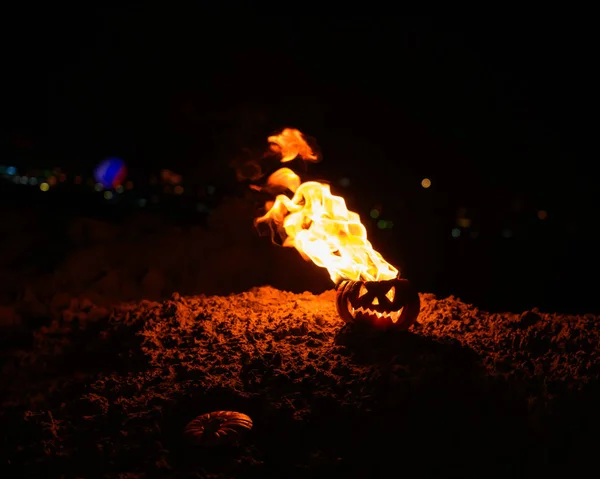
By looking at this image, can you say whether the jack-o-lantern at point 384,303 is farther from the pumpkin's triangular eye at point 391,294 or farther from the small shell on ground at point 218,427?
the small shell on ground at point 218,427

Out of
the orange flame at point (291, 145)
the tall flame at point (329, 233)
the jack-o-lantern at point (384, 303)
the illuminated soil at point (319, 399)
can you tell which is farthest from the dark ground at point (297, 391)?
the orange flame at point (291, 145)

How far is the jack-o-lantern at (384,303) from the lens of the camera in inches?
182

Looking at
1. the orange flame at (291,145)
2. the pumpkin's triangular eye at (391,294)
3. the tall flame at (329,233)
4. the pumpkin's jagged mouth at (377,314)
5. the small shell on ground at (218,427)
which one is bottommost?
the small shell on ground at (218,427)

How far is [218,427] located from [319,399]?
67 centimetres

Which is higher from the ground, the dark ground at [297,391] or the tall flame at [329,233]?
the tall flame at [329,233]

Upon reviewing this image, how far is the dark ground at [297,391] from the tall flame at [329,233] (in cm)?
50

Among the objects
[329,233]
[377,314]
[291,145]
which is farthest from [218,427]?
[291,145]

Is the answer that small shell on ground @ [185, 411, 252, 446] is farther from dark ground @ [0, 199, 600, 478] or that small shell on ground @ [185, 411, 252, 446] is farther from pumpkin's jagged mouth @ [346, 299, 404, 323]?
pumpkin's jagged mouth @ [346, 299, 404, 323]

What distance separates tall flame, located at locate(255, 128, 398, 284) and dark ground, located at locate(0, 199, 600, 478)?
1.64 feet

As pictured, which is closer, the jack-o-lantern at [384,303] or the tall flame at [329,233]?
the jack-o-lantern at [384,303]

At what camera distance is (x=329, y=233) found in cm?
→ 566

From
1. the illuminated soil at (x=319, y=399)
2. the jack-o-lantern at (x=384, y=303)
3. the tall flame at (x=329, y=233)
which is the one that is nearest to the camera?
the illuminated soil at (x=319, y=399)

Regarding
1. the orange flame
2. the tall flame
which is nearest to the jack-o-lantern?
the tall flame

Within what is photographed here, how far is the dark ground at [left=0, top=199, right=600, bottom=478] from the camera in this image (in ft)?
11.1
